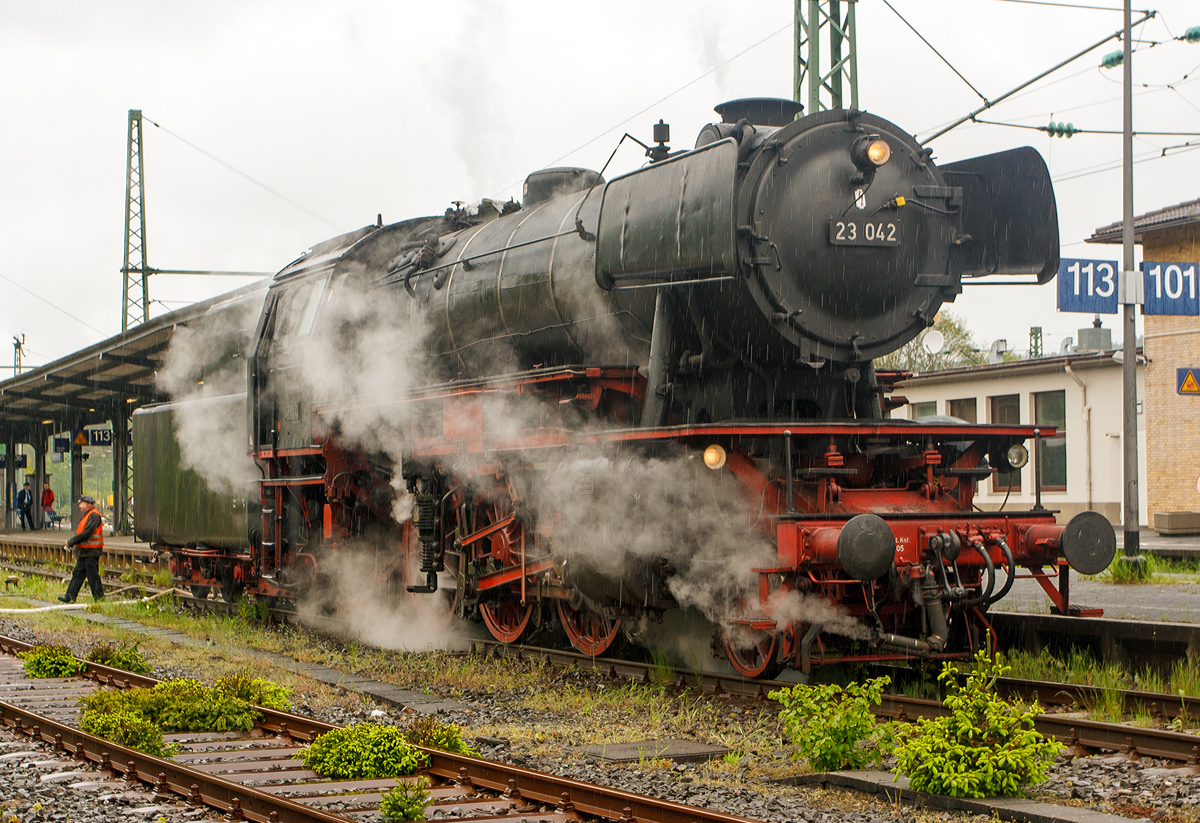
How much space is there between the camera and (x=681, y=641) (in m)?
8.68

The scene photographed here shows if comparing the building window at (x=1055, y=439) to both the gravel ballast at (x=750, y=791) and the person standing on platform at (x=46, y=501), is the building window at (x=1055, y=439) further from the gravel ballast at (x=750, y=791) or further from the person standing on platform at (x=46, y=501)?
the person standing on platform at (x=46, y=501)

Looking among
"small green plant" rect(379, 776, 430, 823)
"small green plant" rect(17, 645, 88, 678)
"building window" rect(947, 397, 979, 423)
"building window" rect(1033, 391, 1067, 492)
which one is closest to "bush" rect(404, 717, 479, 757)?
"small green plant" rect(379, 776, 430, 823)

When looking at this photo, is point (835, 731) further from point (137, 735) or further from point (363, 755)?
point (137, 735)

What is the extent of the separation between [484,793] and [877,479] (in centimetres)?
361

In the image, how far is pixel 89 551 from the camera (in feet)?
50.0

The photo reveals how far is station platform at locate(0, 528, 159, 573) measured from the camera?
20.5 metres

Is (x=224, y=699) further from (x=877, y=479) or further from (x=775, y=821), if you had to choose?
(x=877, y=479)

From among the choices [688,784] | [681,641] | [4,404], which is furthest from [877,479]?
[4,404]

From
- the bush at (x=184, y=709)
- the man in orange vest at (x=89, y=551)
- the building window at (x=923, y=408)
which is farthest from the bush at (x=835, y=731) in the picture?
the building window at (x=923, y=408)

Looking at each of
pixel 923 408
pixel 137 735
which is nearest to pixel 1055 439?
pixel 923 408

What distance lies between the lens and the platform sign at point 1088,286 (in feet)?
45.5

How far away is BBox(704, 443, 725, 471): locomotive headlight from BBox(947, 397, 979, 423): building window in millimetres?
18861

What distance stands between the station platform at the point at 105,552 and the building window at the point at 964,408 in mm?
15838

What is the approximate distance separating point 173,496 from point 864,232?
10050 mm
